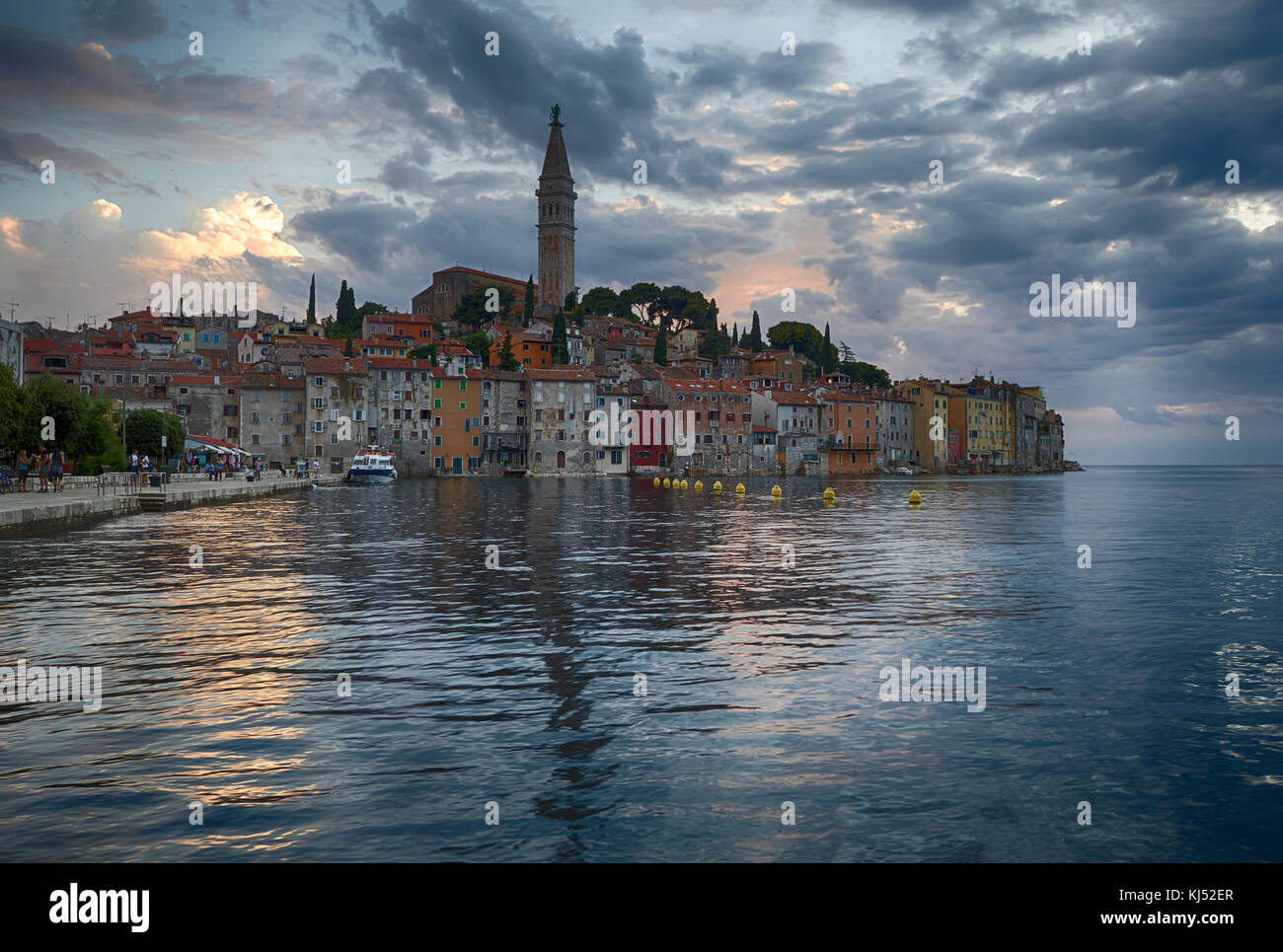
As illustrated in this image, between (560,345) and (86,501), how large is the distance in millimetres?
97900

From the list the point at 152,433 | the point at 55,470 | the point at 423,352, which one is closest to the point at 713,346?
the point at 423,352

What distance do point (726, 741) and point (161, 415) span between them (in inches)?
3002

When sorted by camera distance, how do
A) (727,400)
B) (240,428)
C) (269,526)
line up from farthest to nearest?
1. (727,400)
2. (240,428)
3. (269,526)

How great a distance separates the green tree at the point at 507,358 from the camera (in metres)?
126

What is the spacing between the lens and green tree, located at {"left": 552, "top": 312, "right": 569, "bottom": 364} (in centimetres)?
13500

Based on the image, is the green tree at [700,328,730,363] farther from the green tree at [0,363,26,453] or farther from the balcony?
the green tree at [0,363,26,453]

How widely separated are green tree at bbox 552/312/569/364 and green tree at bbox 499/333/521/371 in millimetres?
5331

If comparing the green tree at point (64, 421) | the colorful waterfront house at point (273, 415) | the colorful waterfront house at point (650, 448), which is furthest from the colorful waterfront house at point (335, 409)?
the green tree at point (64, 421)

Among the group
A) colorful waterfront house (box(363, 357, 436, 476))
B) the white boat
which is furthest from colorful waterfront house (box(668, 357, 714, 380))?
the white boat

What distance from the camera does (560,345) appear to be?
135125 millimetres

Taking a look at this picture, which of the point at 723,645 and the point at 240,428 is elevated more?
the point at 240,428

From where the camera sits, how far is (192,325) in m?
139
